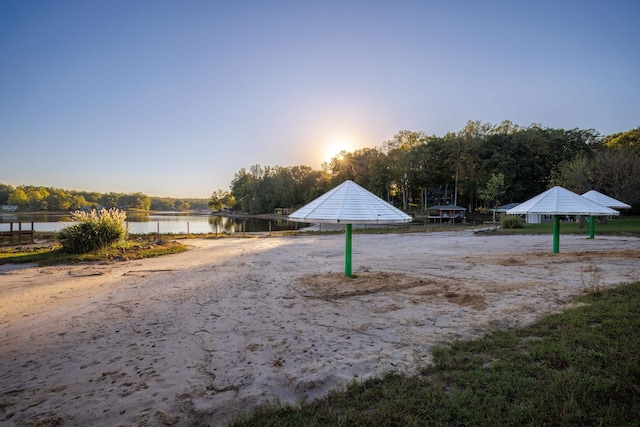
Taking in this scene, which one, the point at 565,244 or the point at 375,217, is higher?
the point at 375,217

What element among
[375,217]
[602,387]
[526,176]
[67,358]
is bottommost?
[67,358]

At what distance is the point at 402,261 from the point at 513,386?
844 cm

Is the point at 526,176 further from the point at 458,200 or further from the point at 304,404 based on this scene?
the point at 304,404

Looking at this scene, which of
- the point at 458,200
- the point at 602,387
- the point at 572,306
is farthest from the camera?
the point at 458,200

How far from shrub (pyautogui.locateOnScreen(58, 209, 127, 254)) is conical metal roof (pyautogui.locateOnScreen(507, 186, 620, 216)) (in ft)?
56.3

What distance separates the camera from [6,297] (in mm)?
6984

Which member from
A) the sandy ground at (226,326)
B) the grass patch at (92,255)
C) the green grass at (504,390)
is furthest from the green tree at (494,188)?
the green grass at (504,390)

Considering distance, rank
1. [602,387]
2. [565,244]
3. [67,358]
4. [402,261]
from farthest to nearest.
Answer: [565,244] → [402,261] → [67,358] → [602,387]

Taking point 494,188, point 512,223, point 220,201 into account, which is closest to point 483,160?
point 494,188

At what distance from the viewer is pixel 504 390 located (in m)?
2.96

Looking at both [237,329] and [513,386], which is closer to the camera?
[513,386]

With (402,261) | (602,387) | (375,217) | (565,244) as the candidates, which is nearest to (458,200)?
(565,244)

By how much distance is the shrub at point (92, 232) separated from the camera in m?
12.6

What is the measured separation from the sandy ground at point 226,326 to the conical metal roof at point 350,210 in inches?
66.0
